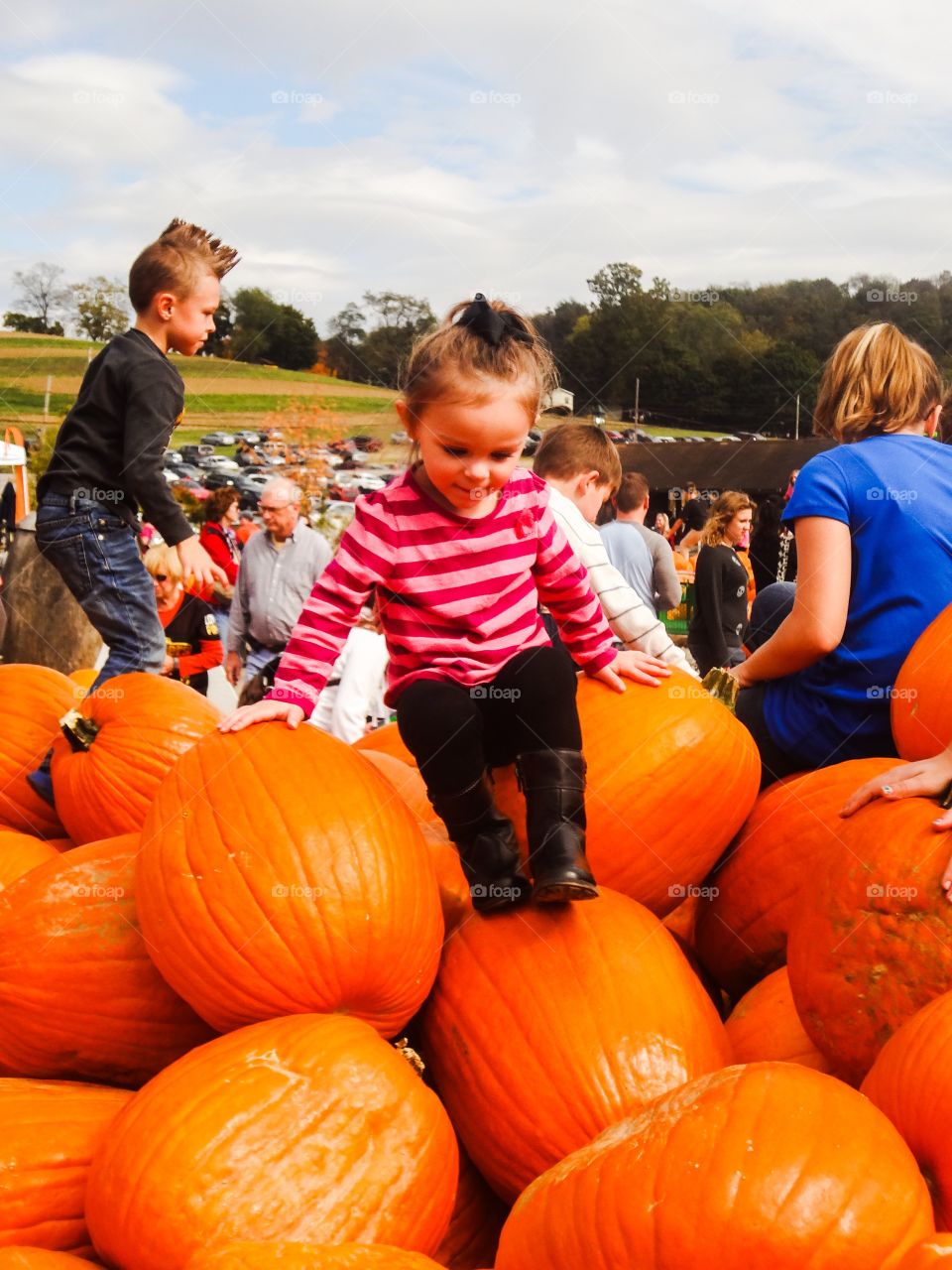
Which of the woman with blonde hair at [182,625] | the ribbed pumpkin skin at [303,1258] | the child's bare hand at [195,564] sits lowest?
the woman with blonde hair at [182,625]

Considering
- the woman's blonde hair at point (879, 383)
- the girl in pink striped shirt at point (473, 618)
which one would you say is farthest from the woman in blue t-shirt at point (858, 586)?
the girl in pink striped shirt at point (473, 618)

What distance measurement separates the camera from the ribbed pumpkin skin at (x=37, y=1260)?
142cm

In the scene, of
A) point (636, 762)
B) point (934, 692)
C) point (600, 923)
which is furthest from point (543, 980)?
point (934, 692)

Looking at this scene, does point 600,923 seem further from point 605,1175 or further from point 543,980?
point 605,1175

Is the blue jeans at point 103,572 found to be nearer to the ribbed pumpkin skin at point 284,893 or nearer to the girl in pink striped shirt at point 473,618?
the girl in pink striped shirt at point 473,618

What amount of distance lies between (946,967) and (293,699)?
122cm

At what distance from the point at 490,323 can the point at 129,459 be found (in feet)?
6.79

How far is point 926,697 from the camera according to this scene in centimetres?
238

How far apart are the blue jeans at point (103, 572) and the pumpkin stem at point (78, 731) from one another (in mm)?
1051

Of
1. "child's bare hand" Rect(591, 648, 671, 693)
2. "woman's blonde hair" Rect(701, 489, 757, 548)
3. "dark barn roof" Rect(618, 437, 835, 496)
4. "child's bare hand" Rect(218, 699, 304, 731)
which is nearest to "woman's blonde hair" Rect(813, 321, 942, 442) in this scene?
"child's bare hand" Rect(591, 648, 671, 693)

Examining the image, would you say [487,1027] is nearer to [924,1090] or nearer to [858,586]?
[924,1090]

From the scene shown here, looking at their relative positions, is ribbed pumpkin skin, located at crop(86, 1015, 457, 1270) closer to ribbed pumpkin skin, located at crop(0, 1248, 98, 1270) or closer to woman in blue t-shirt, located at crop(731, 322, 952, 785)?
ribbed pumpkin skin, located at crop(0, 1248, 98, 1270)

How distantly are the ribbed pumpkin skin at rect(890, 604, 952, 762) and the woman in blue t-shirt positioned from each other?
29 cm

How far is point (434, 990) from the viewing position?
2039 millimetres
